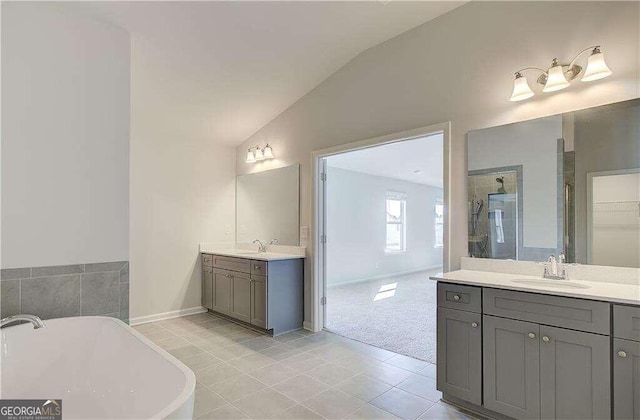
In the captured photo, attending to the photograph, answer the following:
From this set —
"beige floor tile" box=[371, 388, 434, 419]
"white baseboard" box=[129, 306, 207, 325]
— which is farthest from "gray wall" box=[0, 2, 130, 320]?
"beige floor tile" box=[371, 388, 434, 419]

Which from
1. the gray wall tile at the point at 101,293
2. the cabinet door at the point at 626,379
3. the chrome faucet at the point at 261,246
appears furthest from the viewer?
the chrome faucet at the point at 261,246

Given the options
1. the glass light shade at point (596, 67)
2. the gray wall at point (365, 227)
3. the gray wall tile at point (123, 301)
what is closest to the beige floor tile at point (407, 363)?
the gray wall tile at point (123, 301)

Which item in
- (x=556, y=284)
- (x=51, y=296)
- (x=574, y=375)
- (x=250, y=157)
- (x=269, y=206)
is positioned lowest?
(x=574, y=375)

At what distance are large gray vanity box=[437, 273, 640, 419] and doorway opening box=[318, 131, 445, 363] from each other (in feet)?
3.36

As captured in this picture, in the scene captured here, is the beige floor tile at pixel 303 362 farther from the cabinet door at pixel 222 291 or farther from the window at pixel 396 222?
the window at pixel 396 222

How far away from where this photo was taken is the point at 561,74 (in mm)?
2209

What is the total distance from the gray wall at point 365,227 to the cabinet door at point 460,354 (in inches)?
165

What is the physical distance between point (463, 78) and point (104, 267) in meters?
3.16

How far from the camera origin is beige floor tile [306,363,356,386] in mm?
2756

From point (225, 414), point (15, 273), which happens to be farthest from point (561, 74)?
point (15, 273)

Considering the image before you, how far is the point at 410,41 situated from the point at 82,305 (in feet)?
11.3

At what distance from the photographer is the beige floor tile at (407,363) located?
118 inches

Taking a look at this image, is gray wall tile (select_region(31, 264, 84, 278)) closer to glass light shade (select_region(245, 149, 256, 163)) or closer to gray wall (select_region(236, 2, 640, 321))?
gray wall (select_region(236, 2, 640, 321))

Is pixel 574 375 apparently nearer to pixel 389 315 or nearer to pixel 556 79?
pixel 556 79
